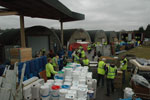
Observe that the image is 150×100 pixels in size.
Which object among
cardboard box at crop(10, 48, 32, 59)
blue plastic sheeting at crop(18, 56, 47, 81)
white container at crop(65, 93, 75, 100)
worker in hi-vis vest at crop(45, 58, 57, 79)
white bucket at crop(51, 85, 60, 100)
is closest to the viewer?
white container at crop(65, 93, 75, 100)

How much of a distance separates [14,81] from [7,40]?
15492 mm

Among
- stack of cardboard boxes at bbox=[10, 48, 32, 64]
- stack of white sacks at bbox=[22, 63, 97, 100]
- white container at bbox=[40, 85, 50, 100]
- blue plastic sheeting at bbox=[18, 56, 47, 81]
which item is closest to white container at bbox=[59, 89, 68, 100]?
stack of white sacks at bbox=[22, 63, 97, 100]

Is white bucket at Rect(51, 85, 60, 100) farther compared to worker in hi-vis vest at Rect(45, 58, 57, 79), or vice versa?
worker in hi-vis vest at Rect(45, 58, 57, 79)

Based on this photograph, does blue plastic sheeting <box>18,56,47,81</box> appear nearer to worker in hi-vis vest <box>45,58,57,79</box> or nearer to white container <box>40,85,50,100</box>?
worker in hi-vis vest <box>45,58,57,79</box>

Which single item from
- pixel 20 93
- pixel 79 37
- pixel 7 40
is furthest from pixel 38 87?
pixel 79 37

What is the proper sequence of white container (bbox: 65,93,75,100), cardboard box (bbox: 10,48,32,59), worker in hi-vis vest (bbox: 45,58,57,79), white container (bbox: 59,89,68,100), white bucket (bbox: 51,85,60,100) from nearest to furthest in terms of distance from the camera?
white container (bbox: 65,93,75,100), white container (bbox: 59,89,68,100), white bucket (bbox: 51,85,60,100), worker in hi-vis vest (bbox: 45,58,57,79), cardboard box (bbox: 10,48,32,59)

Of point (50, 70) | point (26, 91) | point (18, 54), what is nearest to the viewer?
point (26, 91)

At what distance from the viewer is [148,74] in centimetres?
700

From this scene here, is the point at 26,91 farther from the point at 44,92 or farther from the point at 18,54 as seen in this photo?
the point at 18,54

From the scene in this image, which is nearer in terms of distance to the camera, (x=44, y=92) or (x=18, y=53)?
(x=44, y=92)

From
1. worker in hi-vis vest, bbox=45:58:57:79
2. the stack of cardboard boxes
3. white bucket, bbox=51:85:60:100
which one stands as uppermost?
the stack of cardboard boxes

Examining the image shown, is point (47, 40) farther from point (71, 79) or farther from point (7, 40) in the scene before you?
point (71, 79)

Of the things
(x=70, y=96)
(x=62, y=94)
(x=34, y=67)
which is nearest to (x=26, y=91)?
(x=62, y=94)

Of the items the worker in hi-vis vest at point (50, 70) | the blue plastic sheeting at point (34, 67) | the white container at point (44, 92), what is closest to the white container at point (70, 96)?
the white container at point (44, 92)
